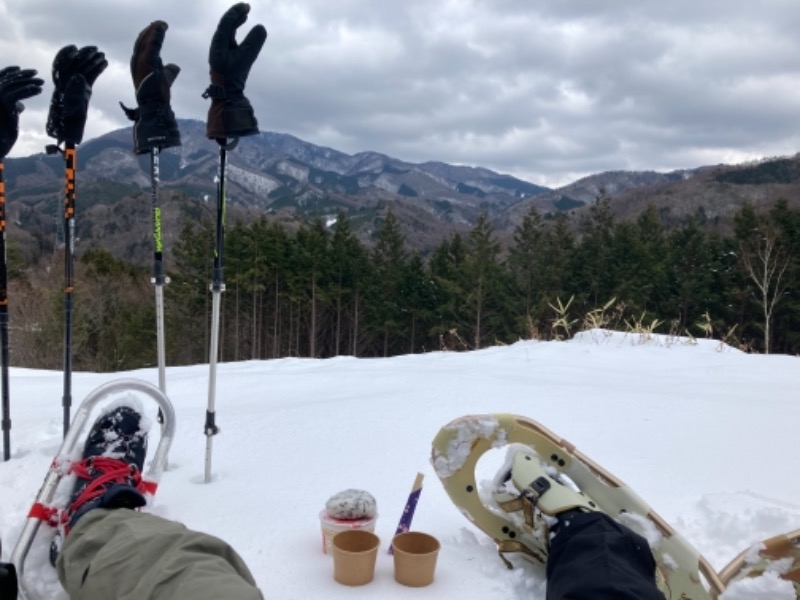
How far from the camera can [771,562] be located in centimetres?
171

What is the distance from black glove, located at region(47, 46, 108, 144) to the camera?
9.32ft

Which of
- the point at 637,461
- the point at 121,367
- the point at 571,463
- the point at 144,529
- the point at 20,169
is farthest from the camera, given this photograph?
the point at 20,169

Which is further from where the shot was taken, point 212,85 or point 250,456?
point 250,456

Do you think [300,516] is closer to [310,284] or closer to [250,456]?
[250,456]

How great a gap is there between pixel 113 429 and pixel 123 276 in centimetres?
3096

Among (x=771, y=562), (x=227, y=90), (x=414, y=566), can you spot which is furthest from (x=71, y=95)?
(x=771, y=562)

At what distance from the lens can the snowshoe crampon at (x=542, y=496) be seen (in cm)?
170

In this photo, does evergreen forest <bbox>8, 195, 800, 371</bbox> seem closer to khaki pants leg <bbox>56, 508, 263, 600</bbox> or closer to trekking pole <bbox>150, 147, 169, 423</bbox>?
trekking pole <bbox>150, 147, 169, 423</bbox>

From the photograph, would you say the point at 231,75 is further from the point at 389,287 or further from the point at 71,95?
the point at 389,287

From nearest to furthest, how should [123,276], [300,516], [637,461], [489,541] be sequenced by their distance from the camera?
[489,541], [300,516], [637,461], [123,276]

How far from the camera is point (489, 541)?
2.16 m

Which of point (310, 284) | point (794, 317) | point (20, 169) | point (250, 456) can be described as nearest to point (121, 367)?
point (310, 284)

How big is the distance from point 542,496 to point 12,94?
3136 millimetres

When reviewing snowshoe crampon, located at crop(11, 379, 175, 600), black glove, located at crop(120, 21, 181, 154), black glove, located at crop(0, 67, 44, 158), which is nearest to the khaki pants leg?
snowshoe crampon, located at crop(11, 379, 175, 600)
